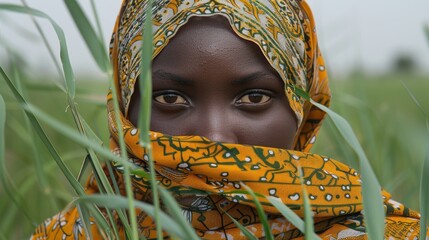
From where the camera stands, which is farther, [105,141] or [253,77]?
[105,141]

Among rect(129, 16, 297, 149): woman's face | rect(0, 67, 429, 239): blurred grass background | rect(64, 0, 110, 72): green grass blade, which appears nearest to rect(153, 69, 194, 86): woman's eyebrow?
rect(129, 16, 297, 149): woman's face

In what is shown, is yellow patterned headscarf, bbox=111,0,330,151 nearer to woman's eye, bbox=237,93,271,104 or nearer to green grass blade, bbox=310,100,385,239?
woman's eye, bbox=237,93,271,104

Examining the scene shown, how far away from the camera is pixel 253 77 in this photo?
1134mm

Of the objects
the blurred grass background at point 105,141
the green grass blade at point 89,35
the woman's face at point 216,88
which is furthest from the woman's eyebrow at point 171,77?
the green grass blade at point 89,35

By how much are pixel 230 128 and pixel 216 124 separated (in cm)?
3

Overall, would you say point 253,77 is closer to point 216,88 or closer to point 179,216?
point 216,88

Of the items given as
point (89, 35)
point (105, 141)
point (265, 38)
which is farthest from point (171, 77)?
point (105, 141)

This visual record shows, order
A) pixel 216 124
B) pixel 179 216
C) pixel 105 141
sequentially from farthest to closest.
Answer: pixel 105 141, pixel 216 124, pixel 179 216

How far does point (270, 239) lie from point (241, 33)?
1.22 feet

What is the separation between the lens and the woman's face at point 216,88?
1109 millimetres

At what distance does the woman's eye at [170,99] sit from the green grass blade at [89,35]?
0.33 meters

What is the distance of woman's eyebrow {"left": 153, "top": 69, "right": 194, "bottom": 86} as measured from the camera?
1.12 metres

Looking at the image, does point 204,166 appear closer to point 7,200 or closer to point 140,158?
point 140,158

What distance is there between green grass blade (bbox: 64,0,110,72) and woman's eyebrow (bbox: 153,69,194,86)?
32cm
